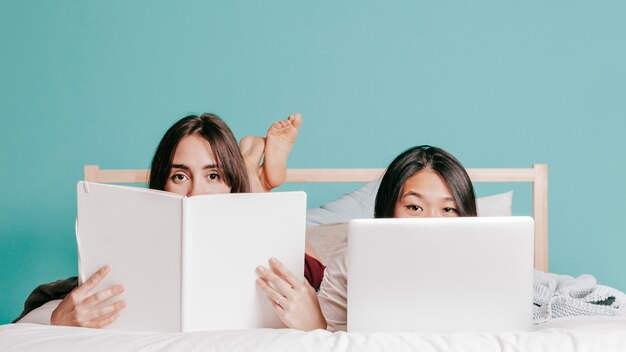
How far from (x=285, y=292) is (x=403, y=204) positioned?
37 cm

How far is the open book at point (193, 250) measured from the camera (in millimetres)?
1144

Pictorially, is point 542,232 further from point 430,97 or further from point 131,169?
point 131,169

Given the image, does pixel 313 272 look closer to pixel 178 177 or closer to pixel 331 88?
pixel 178 177

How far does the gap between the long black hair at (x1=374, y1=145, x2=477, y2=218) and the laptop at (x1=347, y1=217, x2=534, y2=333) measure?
0.35m

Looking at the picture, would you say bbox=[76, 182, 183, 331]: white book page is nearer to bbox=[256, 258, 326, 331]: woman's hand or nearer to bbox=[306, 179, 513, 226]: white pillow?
bbox=[256, 258, 326, 331]: woman's hand

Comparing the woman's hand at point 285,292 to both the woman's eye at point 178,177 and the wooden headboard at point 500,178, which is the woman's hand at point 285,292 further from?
the wooden headboard at point 500,178

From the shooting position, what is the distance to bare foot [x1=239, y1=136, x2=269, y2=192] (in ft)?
6.92

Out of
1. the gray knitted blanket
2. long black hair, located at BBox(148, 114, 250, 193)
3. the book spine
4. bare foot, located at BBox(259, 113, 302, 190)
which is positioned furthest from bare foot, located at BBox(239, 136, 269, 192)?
the book spine

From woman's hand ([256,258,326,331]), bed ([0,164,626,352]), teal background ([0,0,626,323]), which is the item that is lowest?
bed ([0,164,626,352])

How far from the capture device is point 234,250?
118cm

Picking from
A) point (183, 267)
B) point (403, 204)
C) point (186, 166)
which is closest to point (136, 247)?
point (183, 267)

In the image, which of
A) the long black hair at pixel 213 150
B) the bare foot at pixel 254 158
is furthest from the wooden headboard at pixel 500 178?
the long black hair at pixel 213 150

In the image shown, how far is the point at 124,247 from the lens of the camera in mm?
1211

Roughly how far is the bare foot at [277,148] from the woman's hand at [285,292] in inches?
33.4
